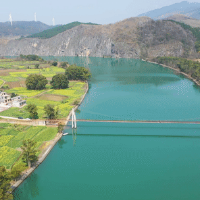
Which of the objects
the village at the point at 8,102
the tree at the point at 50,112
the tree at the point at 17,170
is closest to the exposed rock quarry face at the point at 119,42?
the village at the point at 8,102

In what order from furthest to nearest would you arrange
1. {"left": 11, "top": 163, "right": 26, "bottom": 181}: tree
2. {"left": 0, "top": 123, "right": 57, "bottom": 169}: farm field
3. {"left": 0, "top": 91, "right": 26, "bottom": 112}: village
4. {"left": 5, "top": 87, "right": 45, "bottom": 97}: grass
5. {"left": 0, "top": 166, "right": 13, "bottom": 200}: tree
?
{"left": 5, "top": 87, "right": 45, "bottom": 97}: grass < {"left": 0, "top": 91, "right": 26, "bottom": 112}: village < {"left": 0, "top": 123, "right": 57, "bottom": 169}: farm field < {"left": 11, "top": 163, "right": 26, "bottom": 181}: tree < {"left": 0, "top": 166, "right": 13, "bottom": 200}: tree

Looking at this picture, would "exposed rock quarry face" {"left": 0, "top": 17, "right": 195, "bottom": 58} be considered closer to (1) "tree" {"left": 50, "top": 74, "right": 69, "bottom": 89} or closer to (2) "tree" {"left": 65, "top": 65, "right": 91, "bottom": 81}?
(2) "tree" {"left": 65, "top": 65, "right": 91, "bottom": 81}

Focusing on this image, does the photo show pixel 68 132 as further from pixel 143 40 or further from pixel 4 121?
pixel 143 40

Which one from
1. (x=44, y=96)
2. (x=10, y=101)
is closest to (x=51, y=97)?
(x=44, y=96)

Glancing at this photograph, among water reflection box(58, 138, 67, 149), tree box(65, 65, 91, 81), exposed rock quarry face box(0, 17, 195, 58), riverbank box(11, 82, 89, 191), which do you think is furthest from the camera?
exposed rock quarry face box(0, 17, 195, 58)

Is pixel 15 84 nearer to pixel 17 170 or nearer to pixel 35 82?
pixel 35 82

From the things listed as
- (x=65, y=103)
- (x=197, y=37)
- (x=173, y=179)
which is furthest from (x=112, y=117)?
(x=197, y=37)

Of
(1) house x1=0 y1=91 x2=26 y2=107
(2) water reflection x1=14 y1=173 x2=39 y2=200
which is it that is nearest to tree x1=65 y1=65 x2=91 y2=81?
(1) house x1=0 y1=91 x2=26 y2=107
